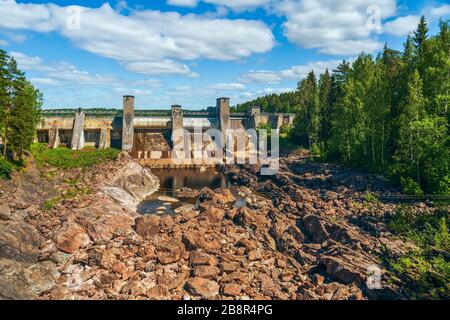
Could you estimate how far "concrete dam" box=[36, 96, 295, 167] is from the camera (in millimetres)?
68375

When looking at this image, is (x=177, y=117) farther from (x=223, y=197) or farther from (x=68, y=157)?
(x=223, y=197)

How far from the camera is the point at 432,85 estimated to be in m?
39.9

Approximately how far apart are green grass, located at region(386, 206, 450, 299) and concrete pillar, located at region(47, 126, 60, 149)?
197ft

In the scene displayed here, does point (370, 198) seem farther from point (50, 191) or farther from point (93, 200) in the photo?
point (50, 191)

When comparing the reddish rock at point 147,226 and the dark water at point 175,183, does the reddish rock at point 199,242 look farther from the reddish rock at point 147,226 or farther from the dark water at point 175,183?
the dark water at point 175,183

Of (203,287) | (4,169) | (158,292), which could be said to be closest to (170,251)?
(158,292)

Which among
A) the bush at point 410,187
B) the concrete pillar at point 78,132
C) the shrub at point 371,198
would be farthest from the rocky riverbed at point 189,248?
the concrete pillar at point 78,132

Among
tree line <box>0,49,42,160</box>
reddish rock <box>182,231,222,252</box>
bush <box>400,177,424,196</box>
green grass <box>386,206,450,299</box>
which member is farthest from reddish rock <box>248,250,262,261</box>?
tree line <box>0,49,42,160</box>

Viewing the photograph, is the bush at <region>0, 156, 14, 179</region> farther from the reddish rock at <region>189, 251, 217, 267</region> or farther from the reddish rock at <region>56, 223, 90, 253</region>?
the reddish rock at <region>189, 251, 217, 267</region>

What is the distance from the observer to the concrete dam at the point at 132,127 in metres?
68.4

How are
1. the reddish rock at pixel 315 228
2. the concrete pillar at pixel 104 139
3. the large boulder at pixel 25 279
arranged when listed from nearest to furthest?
the large boulder at pixel 25 279 < the reddish rock at pixel 315 228 < the concrete pillar at pixel 104 139

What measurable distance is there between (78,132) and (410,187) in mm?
60288

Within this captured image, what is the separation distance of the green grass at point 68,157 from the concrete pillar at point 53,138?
1.40 m

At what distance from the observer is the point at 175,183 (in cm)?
5562
